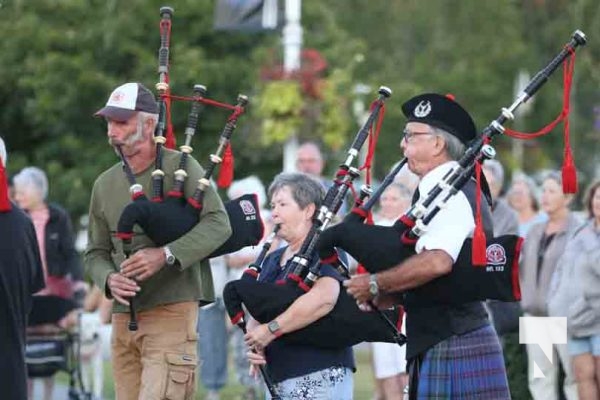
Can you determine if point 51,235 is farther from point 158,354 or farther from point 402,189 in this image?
point 158,354

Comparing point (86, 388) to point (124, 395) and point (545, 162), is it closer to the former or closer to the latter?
point (124, 395)

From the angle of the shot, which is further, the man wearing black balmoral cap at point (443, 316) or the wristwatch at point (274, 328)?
the wristwatch at point (274, 328)

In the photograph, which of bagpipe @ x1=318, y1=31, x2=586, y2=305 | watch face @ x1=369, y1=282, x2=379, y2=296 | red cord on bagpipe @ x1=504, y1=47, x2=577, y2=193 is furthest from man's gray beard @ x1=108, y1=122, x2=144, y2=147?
red cord on bagpipe @ x1=504, y1=47, x2=577, y2=193

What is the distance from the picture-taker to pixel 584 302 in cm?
1111

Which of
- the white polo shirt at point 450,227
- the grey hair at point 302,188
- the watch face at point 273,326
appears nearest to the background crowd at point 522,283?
the grey hair at point 302,188

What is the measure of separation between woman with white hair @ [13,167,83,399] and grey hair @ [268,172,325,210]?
576 cm

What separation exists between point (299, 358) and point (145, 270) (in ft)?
2.77

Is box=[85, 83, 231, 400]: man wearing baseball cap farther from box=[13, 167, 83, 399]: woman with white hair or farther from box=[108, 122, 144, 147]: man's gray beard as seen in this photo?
box=[13, 167, 83, 399]: woman with white hair

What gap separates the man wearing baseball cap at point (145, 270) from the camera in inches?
309

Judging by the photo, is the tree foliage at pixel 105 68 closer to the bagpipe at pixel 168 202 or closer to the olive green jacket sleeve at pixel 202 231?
the bagpipe at pixel 168 202

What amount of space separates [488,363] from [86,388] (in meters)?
8.25

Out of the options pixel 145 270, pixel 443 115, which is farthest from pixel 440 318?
pixel 145 270

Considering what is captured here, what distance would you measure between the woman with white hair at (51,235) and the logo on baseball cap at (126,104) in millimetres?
5439

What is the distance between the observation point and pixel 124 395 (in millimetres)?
8172
